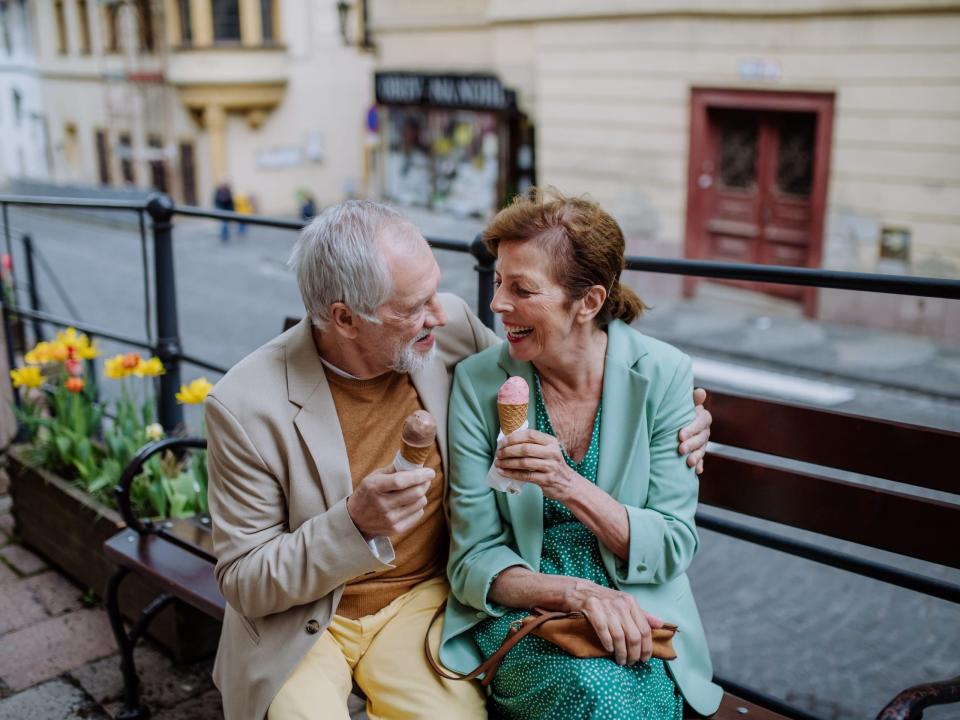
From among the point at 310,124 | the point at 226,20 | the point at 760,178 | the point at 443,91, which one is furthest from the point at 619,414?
the point at 310,124

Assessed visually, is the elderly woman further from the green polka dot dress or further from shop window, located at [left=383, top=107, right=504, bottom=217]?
shop window, located at [left=383, top=107, right=504, bottom=217]

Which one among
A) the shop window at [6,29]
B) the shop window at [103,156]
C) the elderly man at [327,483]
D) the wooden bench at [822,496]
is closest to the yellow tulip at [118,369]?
the wooden bench at [822,496]

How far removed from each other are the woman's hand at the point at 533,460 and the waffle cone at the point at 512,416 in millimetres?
37

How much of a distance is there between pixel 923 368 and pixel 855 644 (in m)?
6.96

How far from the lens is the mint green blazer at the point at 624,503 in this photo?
90.8 inches

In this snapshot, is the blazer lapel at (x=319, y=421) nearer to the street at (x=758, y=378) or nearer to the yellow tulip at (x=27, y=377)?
the street at (x=758, y=378)

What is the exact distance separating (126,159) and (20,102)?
9.08 m

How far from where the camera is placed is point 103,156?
99.5 feet

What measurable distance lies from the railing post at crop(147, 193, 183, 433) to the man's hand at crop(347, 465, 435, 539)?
7.55 ft

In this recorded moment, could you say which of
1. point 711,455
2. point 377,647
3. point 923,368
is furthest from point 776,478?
point 923,368

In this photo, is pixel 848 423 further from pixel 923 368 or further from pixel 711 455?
pixel 923 368

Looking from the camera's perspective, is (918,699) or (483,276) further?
(483,276)

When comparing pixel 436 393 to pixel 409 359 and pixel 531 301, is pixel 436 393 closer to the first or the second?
pixel 409 359

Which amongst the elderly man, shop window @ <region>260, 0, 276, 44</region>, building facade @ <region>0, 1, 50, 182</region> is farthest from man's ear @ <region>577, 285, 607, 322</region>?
building facade @ <region>0, 1, 50, 182</region>
